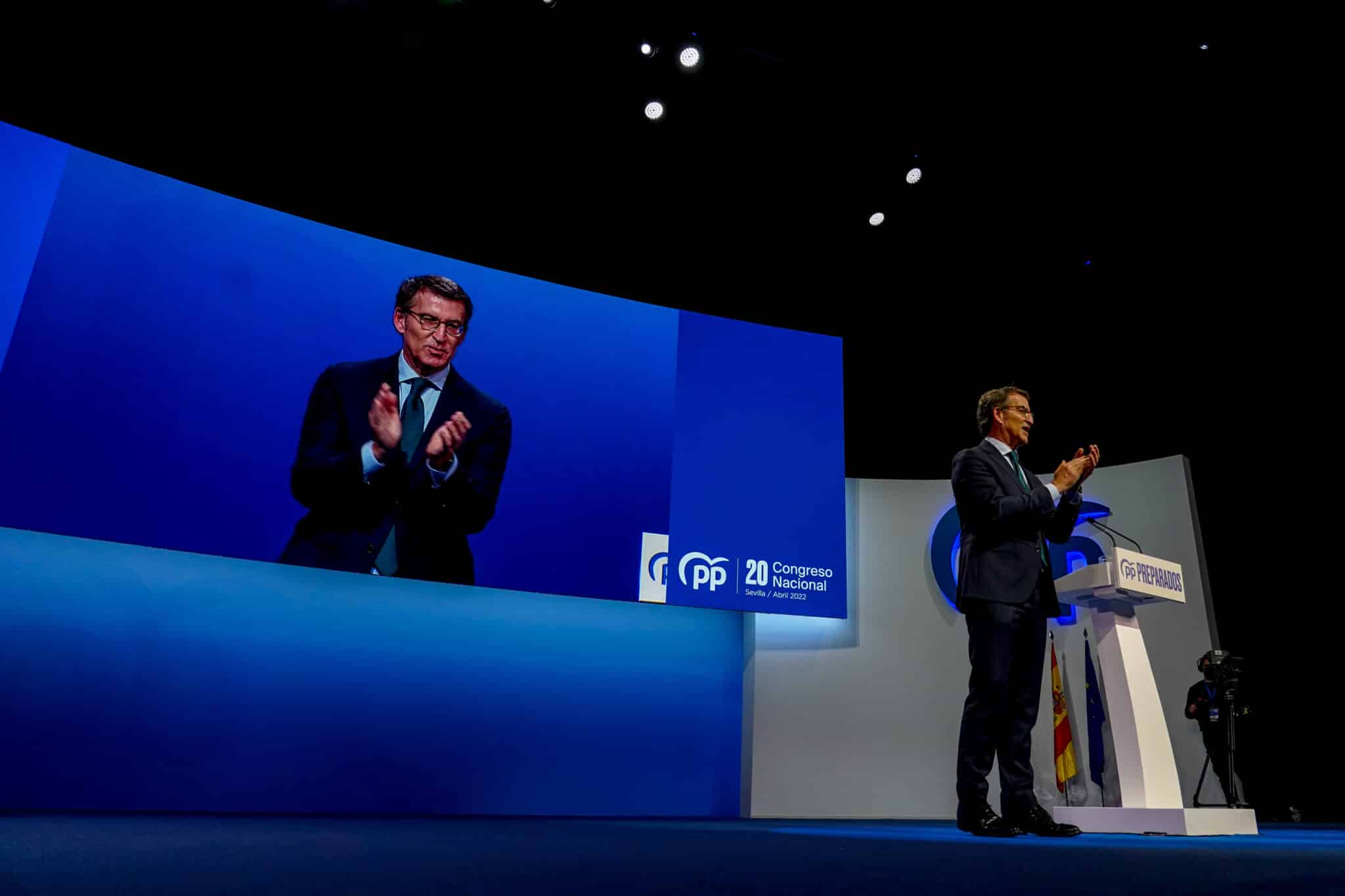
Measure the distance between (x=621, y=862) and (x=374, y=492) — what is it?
3.49 m

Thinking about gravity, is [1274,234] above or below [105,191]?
above

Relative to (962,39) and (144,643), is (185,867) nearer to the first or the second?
(144,643)

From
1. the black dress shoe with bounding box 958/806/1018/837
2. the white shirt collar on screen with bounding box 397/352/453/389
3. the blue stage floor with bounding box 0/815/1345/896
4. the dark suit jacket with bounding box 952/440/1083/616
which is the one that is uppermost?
the white shirt collar on screen with bounding box 397/352/453/389

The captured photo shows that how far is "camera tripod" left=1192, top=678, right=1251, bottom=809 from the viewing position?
5012 millimetres

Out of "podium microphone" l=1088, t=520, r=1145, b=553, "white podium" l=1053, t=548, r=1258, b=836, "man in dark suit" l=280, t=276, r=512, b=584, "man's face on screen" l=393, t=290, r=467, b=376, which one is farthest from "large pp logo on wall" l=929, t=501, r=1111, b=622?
"man's face on screen" l=393, t=290, r=467, b=376

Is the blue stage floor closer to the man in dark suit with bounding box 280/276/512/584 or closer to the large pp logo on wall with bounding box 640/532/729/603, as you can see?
the man in dark suit with bounding box 280/276/512/584

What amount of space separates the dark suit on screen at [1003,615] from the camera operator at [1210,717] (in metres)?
3.23

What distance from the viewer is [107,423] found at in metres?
4.34

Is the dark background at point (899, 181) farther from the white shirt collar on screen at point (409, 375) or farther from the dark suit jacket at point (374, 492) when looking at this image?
the dark suit jacket at point (374, 492)

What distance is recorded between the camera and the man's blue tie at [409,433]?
486 centimetres

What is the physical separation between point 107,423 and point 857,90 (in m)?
4.31

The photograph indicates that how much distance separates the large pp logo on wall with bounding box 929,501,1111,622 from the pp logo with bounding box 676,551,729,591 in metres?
1.72

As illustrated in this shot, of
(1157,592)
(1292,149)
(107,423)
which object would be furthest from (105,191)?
(1292,149)

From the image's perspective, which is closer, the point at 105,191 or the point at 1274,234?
the point at 105,191
